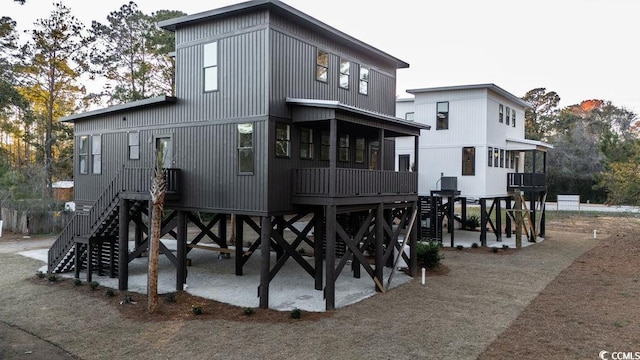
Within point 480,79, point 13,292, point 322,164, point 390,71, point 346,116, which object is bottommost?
point 13,292

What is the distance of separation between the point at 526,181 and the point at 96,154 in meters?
24.0

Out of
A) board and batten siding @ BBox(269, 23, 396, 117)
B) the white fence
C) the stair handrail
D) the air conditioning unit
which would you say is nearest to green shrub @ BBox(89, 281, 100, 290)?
the stair handrail

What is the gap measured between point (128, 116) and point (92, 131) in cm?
292

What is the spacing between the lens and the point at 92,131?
19234 mm

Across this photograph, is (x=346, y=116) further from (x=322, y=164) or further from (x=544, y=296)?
(x=544, y=296)

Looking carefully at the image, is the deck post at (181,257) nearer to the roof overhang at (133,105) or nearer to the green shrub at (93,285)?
the green shrub at (93,285)

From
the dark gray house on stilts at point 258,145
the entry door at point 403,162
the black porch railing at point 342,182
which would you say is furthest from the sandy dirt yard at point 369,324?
the entry door at point 403,162

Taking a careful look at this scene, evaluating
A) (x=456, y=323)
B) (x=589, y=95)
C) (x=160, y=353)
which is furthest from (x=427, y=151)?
(x=589, y=95)

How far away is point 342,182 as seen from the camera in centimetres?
1316

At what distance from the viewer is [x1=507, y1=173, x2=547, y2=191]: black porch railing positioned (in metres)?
26.8

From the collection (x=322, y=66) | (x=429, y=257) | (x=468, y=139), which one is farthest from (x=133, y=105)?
(x=468, y=139)

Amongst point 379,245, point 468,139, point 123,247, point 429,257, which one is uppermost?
point 468,139

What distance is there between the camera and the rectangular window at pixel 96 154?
741 inches

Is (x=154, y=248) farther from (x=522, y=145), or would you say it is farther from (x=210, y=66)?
(x=522, y=145)
